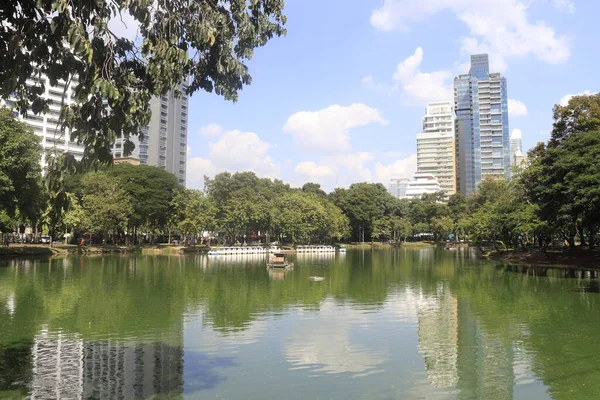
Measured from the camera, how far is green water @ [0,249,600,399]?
984cm

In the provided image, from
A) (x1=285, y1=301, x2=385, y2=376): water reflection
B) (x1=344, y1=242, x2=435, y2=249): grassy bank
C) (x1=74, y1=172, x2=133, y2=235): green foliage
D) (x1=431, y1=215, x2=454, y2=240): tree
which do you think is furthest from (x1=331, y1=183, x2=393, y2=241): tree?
(x1=285, y1=301, x2=385, y2=376): water reflection

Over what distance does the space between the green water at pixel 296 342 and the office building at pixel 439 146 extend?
124 m

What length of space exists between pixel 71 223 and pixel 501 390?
181 feet

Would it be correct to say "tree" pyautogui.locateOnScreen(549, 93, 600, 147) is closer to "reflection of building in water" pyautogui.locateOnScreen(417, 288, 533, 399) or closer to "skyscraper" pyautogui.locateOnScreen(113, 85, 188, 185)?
"reflection of building in water" pyautogui.locateOnScreen(417, 288, 533, 399)

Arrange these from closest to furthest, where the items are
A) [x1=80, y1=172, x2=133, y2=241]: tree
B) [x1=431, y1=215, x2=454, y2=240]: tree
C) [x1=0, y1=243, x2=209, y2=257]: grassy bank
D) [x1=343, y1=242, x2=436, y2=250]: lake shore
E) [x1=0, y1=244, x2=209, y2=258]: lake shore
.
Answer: [x1=0, y1=244, x2=209, y2=258]: lake shore
[x1=0, y1=243, x2=209, y2=257]: grassy bank
[x1=80, y1=172, x2=133, y2=241]: tree
[x1=343, y1=242, x2=436, y2=250]: lake shore
[x1=431, y1=215, x2=454, y2=240]: tree

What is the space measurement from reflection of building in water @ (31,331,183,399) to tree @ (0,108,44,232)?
2585cm

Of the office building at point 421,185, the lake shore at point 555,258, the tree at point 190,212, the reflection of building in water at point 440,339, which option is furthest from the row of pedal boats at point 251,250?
the office building at point 421,185

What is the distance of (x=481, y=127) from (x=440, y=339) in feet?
448

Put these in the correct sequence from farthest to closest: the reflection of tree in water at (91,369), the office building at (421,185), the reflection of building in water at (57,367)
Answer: the office building at (421,185) < the reflection of tree in water at (91,369) < the reflection of building in water at (57,367)

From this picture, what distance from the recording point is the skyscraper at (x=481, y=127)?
5404 inches

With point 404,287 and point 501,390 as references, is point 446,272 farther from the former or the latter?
point 501,390

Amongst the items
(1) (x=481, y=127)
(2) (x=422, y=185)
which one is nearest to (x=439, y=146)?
(1) (x=481, y=127)

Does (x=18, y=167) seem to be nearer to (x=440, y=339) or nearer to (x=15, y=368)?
(x=15, y=368)

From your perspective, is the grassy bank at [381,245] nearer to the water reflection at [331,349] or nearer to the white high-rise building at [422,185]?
the white high-rise building at [422,185]
